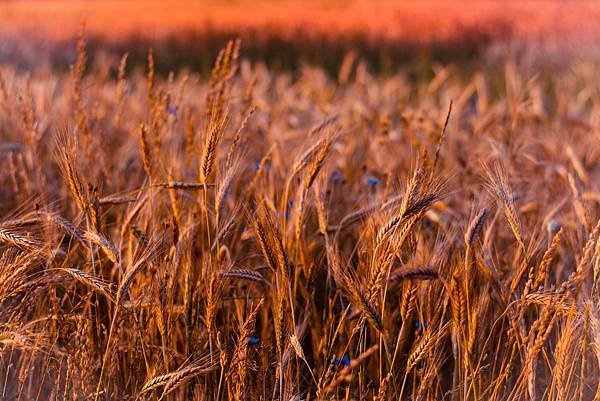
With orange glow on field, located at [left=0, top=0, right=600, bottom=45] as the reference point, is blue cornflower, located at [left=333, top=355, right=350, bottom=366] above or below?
below

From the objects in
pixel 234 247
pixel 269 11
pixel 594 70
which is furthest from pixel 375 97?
pixel 269 11

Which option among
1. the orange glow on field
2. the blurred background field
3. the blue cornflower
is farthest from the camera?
the orange glow on field

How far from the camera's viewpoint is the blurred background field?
992 centimetres

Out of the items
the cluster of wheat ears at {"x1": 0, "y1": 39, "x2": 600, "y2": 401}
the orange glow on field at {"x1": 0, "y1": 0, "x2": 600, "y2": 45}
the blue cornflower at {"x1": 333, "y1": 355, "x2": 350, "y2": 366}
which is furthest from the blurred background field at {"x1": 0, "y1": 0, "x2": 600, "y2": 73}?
the blue cornflower at {"x1": 333, "y1": 355, "x2": 350, "y2": 366}

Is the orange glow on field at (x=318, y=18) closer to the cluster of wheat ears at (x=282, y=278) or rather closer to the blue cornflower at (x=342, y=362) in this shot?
the cluster of wheat ears at (x=282, y=278)

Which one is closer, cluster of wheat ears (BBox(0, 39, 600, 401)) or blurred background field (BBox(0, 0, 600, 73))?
cluster of wheat ears (BBox(0, 39, 600, 401))

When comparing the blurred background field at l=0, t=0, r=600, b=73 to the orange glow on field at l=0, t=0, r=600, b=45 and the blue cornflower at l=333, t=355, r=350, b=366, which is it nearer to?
the orange glow on field at l=0, t=0, r=600, b=45

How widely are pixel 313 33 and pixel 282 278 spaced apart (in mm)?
9324

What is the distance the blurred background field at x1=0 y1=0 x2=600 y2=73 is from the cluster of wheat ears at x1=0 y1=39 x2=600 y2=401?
6.66 meters

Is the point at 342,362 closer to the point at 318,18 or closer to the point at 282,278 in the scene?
the point at 282,278

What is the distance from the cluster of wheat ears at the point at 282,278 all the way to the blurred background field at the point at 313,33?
6.66 metres

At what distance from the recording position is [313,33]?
421 inches

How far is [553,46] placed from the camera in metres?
9.94

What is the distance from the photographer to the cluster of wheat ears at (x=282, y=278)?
1.64 meters
